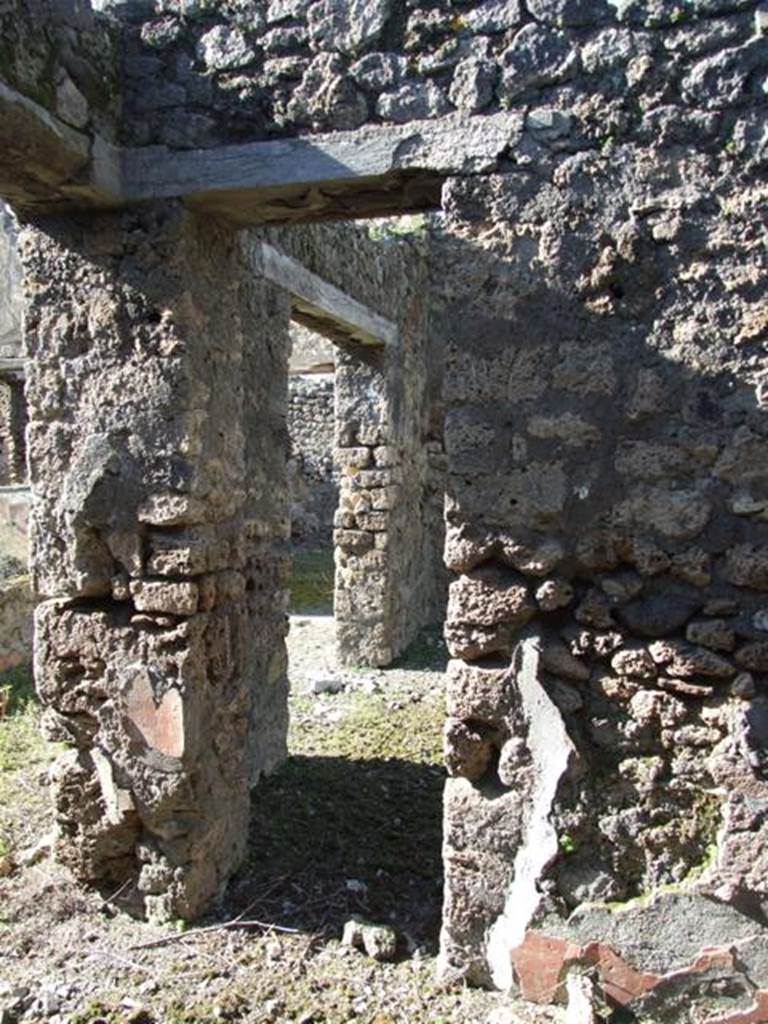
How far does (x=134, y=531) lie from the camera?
10.1 feet

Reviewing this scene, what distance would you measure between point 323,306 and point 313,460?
313 inches

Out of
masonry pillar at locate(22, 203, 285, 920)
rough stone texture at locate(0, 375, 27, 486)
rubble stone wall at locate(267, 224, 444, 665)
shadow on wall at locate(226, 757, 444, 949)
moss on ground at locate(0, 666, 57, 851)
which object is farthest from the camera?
rough stone texture at locate(0, 375, 27, 486)

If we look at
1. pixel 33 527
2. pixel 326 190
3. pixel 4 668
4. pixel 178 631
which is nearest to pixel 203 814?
pixel 178 631

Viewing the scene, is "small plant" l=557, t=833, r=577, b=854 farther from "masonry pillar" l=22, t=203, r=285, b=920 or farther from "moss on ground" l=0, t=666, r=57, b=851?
"moss on ground" l=0, t=666, r=57, b=851

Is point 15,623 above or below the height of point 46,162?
below

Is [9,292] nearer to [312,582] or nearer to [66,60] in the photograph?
[312,582]

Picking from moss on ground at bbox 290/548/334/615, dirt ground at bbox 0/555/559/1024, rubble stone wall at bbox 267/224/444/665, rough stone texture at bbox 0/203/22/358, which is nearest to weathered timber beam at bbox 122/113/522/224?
dirt ground at bbox 0/555/559/1024

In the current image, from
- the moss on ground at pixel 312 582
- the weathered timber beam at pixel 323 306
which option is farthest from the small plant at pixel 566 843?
the moss on ground at pixel 312 582

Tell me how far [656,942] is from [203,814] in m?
1.54

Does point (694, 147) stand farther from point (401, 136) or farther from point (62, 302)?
point (62, 302)

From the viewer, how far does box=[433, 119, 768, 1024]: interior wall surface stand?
2523 mm

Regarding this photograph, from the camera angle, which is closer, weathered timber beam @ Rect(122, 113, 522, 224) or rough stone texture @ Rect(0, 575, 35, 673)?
weathered timber beam @ Rect(122, 113, 522, 224)

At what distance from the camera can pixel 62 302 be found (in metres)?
3.10

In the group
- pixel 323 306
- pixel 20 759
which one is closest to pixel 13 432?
pixel 323 306
